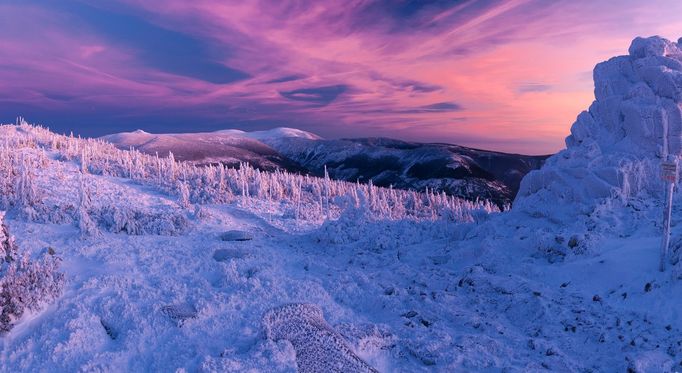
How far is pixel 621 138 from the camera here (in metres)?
20.7

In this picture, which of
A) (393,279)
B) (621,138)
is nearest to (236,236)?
(393,279)

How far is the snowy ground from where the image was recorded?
28.8ft

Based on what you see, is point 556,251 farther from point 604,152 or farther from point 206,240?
point 206,240

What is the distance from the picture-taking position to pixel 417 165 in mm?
155125

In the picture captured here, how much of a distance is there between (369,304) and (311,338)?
10.1ft

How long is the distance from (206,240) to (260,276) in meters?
5.82

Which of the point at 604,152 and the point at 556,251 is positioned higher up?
the point at 604,152

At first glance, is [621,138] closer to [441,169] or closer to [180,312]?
[180,312]

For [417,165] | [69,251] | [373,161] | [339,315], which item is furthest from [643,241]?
[373,161]

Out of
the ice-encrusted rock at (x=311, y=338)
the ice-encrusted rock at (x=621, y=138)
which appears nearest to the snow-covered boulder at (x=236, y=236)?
the ice-encrusted rock at (x=311, y=338)

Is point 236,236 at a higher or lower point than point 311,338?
higher

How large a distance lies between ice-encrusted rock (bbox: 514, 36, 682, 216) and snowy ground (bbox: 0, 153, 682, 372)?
2.40 meters

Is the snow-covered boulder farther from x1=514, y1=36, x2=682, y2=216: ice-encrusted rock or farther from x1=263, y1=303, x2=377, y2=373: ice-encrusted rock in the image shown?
x1=514, y1=36, x2=682, y2=216: ice-encrusted rock

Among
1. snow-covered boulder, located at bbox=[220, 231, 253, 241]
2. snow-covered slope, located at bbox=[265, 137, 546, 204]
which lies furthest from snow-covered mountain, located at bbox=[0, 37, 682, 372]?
snow-covered slope, located at bbox=[265, 137, 546, 204]
